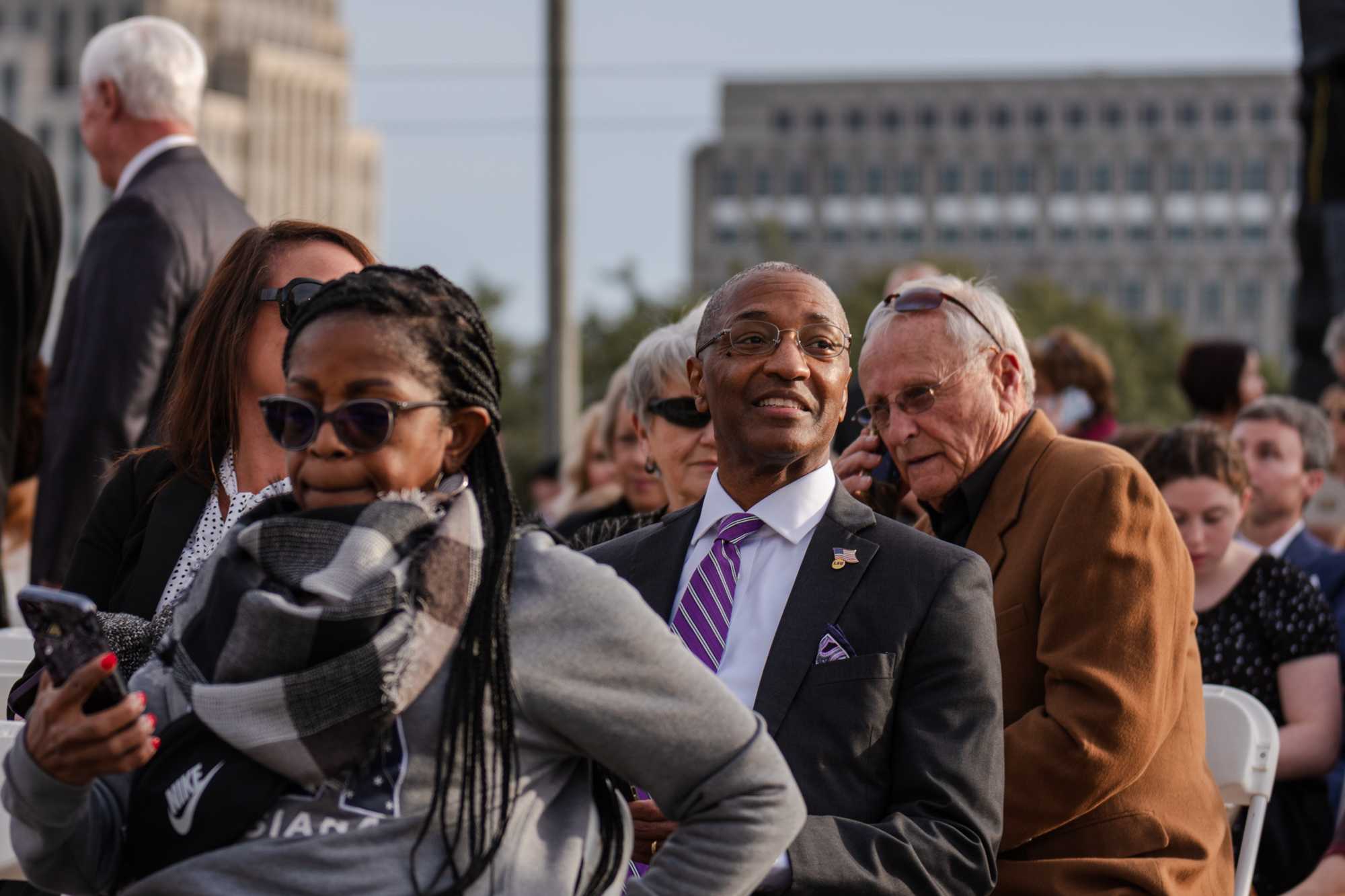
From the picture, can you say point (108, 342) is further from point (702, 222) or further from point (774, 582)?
point (702, 222)

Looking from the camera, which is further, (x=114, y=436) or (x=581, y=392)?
(x=581, y=392)

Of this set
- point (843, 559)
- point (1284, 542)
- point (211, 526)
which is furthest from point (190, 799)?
point (1284, 542)

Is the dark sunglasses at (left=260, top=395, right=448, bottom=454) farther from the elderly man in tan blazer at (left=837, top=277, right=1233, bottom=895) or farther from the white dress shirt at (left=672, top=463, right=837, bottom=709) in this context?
the elderly man in tan blazer at (left=837, top=277, right=1233, bottom=895)

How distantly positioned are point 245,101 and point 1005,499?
10854cm

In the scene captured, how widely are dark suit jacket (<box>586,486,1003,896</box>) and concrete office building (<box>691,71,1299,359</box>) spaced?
10402 centimetres

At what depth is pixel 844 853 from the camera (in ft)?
9.68

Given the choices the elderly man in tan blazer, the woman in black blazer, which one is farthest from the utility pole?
the woman in black blazer

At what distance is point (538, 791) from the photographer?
2.45 meters

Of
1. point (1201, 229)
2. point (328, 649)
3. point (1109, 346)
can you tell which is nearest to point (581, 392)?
point (1109, 346)

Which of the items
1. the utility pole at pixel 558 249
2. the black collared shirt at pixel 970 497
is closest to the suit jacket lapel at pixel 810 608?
the black collared shirt at pixel 970 497

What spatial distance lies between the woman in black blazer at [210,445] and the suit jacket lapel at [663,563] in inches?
27.1

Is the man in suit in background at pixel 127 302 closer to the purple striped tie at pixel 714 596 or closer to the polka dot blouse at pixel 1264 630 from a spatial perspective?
the purple striped tie at pixel 714 596

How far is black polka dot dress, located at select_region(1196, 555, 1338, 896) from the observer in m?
5.04

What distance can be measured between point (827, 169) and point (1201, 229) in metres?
22.8
